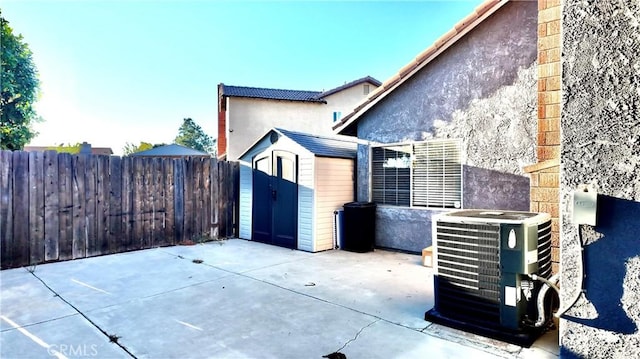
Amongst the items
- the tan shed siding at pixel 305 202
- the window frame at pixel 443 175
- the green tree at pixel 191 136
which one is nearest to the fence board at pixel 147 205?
the tan shed siding at pixel 305 202

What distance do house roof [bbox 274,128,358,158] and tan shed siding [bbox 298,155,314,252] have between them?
0.29 metres

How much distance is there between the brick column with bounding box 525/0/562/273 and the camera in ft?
11.6

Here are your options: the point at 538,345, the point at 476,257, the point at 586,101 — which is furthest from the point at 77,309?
the point at 586,101

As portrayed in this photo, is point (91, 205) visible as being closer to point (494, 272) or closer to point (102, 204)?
point (102, 204)

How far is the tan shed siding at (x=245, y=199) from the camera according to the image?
27.7ft

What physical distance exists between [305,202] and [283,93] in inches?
486

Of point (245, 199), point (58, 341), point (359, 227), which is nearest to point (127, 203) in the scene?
point (245, 199)

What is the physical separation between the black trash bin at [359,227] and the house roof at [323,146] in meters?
1.20

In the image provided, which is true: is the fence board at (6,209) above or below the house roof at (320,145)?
below

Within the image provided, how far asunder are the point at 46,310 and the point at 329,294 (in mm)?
3178

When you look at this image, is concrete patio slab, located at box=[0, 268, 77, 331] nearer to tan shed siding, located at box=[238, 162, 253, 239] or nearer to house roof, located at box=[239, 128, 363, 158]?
tan shed siding, located at box=[238, 162, 253, 239]

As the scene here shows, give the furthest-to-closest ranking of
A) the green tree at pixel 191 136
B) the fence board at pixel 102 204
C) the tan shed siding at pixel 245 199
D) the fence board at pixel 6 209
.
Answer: the green tree at pixel 191 136, the tan shed siding at pixel 245 199, the fence board at pixel 102 204, the fence board at pixel 6 209

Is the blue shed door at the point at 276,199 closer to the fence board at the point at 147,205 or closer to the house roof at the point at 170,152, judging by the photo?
the fence board at the point at 147,205

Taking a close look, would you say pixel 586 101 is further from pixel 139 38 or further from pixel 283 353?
pixel 139 38
